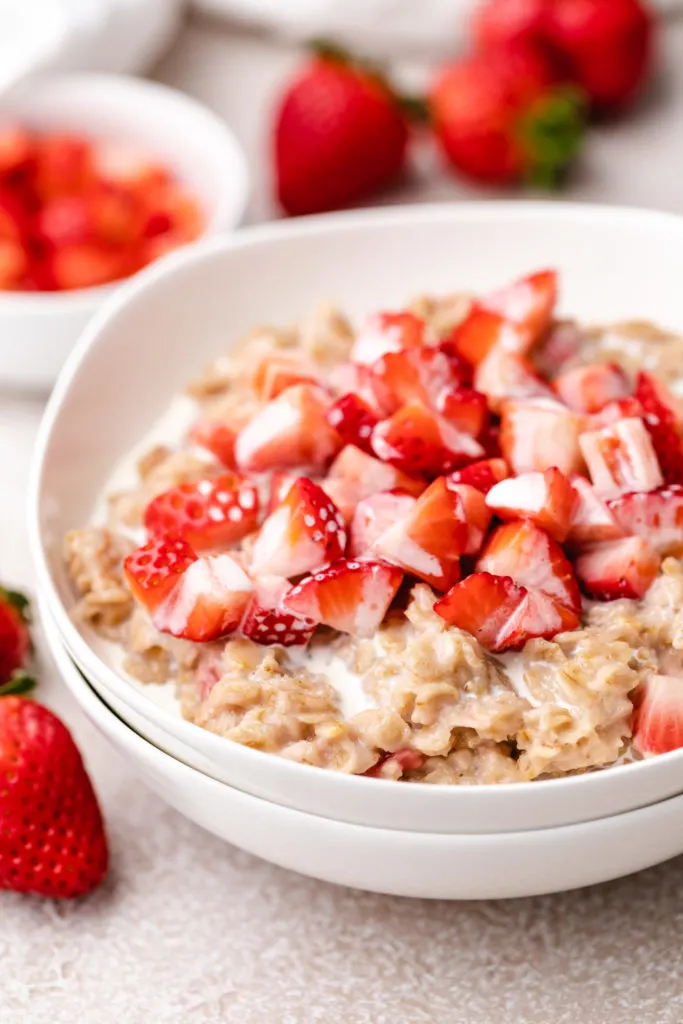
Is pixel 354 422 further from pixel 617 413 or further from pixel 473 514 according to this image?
pixel 617 413

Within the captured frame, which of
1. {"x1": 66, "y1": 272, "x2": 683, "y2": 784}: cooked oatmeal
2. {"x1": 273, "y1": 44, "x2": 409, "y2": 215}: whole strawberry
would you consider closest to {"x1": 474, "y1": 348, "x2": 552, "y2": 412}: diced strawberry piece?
{"x1": 66, "y1": 272, "x2": 683, "y2": 784}: cooked oatmeal

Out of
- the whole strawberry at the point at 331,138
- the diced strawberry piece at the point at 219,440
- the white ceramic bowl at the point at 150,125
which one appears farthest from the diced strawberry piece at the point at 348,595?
the whole strawberry at the point at 331,138

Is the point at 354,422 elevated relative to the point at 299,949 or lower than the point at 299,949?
elevated

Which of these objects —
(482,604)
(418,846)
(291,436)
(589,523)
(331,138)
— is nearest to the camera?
(418,846)

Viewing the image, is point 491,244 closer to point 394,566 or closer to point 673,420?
point 673,420

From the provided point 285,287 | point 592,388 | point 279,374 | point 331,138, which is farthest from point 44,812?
point 331,138

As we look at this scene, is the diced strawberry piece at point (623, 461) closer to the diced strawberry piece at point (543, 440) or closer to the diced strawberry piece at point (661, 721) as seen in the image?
the diced strawberry piece at point (543, 440)

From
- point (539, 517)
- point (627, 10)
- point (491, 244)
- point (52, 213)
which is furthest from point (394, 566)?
point (627, 10)
